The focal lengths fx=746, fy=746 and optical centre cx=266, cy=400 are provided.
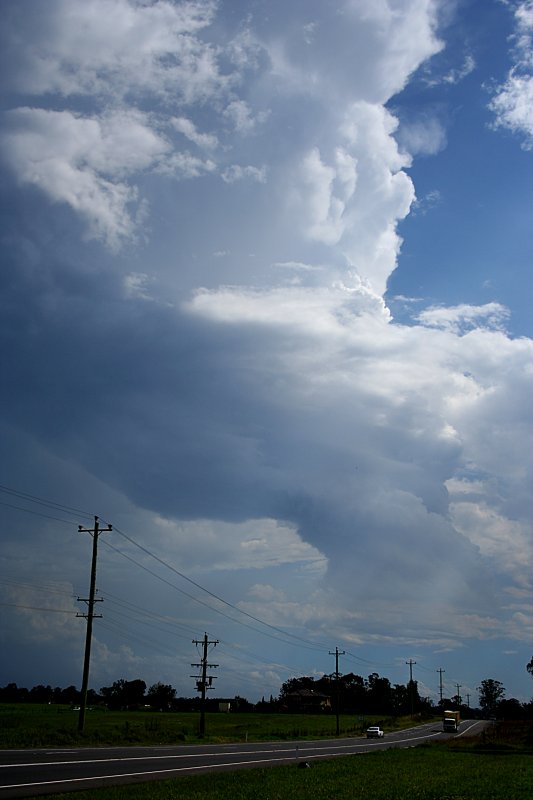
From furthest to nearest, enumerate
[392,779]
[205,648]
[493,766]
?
[205,648] < [493,766] < [392,779]

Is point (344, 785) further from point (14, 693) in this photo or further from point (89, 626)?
point (14, 693)

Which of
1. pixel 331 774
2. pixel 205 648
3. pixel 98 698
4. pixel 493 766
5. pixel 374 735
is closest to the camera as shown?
pixel 331 774

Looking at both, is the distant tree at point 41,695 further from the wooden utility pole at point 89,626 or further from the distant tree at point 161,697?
the wooden utility pole at point 89,626

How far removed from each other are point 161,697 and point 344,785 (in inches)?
7241

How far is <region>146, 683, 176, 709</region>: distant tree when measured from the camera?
627ft

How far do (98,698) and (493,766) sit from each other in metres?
181

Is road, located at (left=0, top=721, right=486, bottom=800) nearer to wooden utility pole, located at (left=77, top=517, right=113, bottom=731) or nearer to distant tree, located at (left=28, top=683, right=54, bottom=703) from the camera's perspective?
wooden utility pole, located at (left=77, top=517, right=113, bottom=731)

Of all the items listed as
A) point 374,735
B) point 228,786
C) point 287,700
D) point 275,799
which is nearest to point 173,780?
point 228,786

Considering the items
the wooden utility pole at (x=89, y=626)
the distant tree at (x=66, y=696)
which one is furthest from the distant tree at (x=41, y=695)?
the wooden utility pole at (x=89, y=626)

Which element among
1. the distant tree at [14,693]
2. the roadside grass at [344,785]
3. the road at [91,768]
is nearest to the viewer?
the roadside grass at [344,785]

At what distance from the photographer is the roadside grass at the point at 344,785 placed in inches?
846

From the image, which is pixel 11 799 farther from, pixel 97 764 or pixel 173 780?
pixel 97 764

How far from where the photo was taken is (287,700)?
200 metres

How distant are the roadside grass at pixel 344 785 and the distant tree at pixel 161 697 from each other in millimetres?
169887
